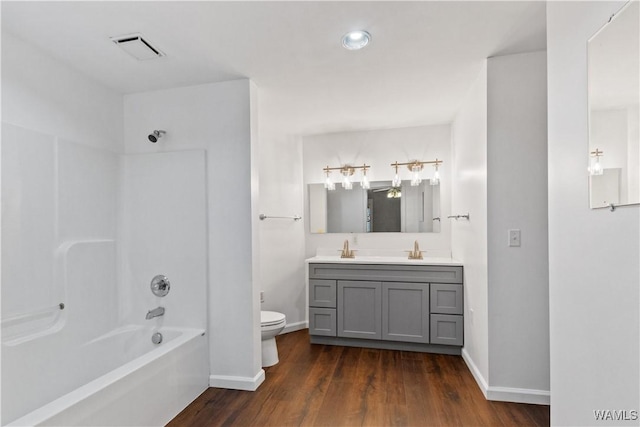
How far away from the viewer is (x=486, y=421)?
77.0 inches

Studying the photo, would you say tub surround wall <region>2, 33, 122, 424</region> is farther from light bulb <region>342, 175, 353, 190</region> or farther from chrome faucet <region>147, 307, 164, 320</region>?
light bulb <region>342, 175, 353, 190</region>

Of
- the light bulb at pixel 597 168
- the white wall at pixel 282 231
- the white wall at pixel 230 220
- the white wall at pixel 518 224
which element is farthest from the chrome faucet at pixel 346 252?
the light bulb at pixel 597 168

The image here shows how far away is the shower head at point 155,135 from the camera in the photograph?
2492mm

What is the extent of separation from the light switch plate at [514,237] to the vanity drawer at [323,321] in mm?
1820

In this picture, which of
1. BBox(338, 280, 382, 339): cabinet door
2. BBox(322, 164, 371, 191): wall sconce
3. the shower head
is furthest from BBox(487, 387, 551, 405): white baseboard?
the shower head

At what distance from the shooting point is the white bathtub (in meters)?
1.54

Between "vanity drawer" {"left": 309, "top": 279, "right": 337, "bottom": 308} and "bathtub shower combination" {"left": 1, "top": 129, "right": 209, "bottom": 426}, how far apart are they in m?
1.22

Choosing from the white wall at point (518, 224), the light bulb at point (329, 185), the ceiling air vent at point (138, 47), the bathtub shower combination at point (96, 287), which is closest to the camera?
the bathtub shower combination at point (96, 287)

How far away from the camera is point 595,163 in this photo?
3.87 feet

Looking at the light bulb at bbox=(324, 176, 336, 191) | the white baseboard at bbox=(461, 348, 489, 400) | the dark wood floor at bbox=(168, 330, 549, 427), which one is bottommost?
the dark wood floor at bbox=(168, 330, 549, 427)

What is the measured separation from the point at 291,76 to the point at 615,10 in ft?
5.97

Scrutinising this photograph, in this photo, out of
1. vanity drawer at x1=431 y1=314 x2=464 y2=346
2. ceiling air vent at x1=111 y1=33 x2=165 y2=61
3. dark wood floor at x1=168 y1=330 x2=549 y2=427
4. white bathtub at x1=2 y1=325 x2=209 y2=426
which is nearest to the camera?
white bathtub at x1=2 y1=325 x2=209 y2=426

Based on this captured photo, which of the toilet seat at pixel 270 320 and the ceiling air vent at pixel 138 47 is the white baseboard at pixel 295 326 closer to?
the toilet seat at pixel 270 320

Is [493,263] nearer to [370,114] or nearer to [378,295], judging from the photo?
[378,295]
